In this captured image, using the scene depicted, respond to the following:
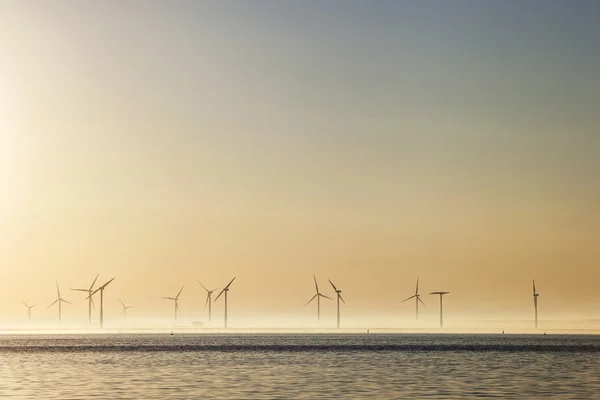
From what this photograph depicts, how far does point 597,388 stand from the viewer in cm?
8800

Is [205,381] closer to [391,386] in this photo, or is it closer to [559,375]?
[391,386]

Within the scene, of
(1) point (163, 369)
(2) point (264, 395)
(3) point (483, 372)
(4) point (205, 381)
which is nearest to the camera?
(2) point (264, 395)

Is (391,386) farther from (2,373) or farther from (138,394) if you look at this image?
(2,373)

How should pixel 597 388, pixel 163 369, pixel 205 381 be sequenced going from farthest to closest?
pixel 163 369 < pixel 205 381 < pixel 597 388

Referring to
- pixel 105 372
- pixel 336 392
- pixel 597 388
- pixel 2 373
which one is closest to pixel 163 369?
pixel 105 372

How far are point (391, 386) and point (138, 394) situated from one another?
24005mm

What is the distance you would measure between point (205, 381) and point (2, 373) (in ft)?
104

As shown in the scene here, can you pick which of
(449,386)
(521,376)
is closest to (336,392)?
(449,386)

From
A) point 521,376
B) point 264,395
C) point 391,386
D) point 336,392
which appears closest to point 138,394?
point 264,395

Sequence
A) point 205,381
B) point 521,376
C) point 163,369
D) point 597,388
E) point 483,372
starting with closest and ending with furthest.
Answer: point 597,388, point 205,381, point 521,376, point 483,372, point 163,369

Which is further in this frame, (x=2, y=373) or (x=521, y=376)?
(x=2, y=373)

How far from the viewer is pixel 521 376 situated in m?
109

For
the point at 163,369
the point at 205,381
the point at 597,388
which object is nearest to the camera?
the point at 597,388

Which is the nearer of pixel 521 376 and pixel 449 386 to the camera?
pixel 449 386
